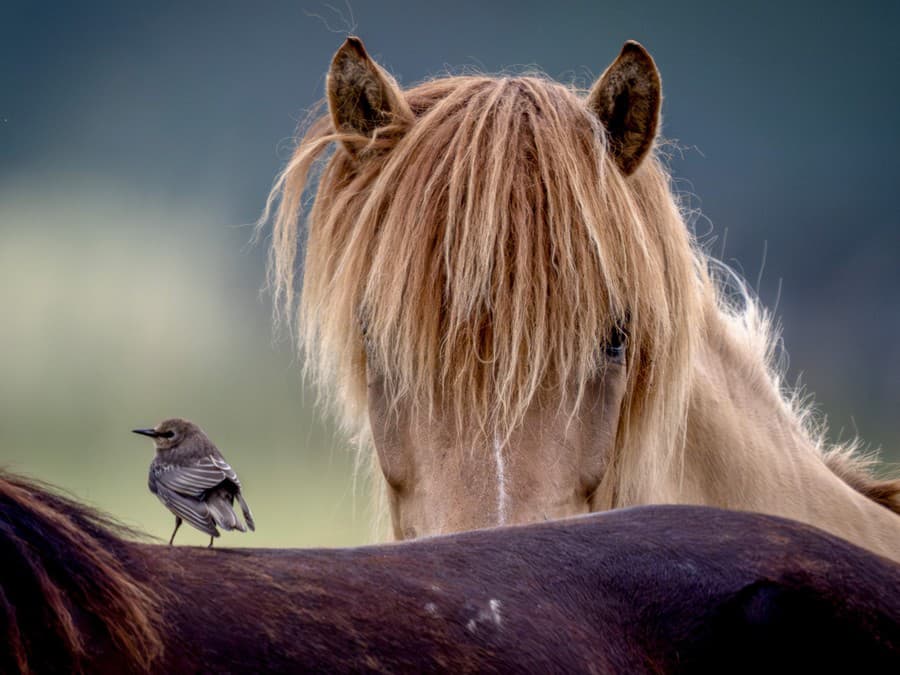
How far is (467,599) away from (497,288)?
105 centimetres

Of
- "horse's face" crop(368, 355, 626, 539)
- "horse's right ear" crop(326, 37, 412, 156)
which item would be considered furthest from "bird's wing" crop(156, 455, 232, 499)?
"horse's right ear" crop(326, 37, 412, 156)

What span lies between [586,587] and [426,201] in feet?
3.87

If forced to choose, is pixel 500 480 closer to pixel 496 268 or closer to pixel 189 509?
pixel 496 268

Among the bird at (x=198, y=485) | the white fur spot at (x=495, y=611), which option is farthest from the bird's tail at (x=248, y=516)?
the white fur spot at (x=495, y=611)

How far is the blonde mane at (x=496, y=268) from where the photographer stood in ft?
7.18

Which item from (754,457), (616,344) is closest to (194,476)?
(616,344)

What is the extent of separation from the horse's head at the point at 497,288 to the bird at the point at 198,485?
46 centimetres

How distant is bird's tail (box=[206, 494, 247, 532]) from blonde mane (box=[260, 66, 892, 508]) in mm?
578

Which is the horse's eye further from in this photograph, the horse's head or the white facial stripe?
the white facial stripe

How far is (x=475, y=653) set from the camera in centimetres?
121

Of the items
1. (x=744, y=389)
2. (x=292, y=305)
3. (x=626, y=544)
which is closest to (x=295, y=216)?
(x=292, y=305)

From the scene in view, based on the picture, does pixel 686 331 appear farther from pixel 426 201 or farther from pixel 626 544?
pixel 626 544

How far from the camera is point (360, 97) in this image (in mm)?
2568

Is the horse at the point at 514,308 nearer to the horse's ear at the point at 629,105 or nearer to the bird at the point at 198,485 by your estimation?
the horse's ear at the point at 629,105
